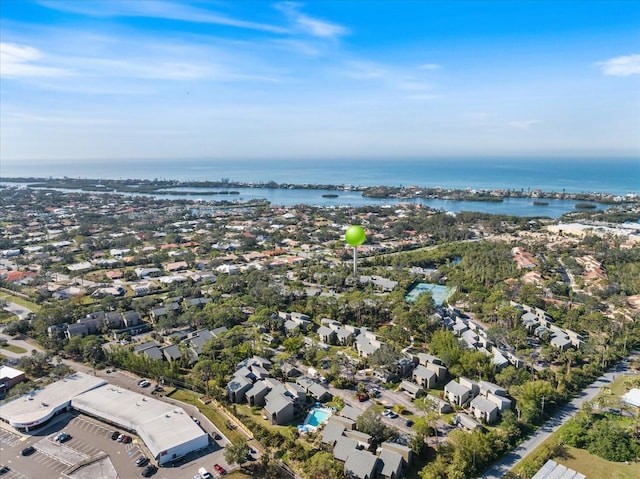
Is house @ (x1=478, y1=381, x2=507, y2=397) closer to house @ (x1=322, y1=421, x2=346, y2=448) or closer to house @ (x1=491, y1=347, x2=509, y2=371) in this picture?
house @ (x1=491, y1=347, x2=509, y2=371)

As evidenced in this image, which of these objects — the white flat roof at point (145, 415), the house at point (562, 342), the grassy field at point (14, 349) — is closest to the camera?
the white flat roof at point (145, 415)

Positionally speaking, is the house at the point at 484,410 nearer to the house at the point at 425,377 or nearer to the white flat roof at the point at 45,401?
the house at the point at 425,377

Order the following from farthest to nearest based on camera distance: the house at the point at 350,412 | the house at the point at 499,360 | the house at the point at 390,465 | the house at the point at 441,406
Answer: the house at the point at 499,360 → the house at the point at 441,406 → the house at the point at 350,412 → the house at the point at 390,465

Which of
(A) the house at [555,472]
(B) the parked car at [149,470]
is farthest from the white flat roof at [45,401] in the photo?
(A) the house at [555,472]

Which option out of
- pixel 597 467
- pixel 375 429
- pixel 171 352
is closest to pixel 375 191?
pixel 171 352

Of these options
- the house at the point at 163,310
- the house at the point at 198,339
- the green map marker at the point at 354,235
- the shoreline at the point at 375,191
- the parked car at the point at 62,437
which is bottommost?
the parked car at the point at 62,437

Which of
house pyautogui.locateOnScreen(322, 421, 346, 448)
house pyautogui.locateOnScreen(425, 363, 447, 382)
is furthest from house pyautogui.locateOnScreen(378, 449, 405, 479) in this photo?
house pyautogui.locateOnScreen(425, 363, 447, 382)

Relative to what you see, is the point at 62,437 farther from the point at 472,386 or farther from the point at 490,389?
the point at 490,389
